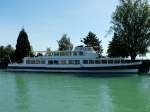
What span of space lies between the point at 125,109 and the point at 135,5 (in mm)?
A: 40164

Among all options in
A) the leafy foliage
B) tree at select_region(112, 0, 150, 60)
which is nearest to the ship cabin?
tree at select_region(112, 0, 150, 60)

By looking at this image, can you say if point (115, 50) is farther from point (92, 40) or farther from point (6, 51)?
point (6, 51)

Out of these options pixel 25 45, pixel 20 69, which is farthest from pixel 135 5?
pixel 25 45

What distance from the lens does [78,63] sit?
199 feet

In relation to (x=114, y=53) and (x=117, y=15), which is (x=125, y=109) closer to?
(x=117, y=15)

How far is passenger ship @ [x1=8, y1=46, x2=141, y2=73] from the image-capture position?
55594 millimetres

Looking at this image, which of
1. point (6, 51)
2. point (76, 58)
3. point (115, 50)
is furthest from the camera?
point (6, 51)

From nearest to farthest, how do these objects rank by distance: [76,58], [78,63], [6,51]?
[78,63] → [76,58] → [6,51]

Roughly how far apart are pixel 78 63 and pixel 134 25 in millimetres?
12193

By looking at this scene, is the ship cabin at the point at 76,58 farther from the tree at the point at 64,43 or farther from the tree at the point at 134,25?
the tree at the point at 64,43

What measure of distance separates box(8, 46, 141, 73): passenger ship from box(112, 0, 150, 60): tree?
12.7 feet

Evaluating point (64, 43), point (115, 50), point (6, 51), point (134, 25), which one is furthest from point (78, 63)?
point (6, 51)

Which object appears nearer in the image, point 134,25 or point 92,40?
point 134,25

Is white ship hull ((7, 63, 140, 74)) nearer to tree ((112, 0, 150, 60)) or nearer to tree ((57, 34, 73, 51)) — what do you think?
tree ((112, 0, 150, 60))
